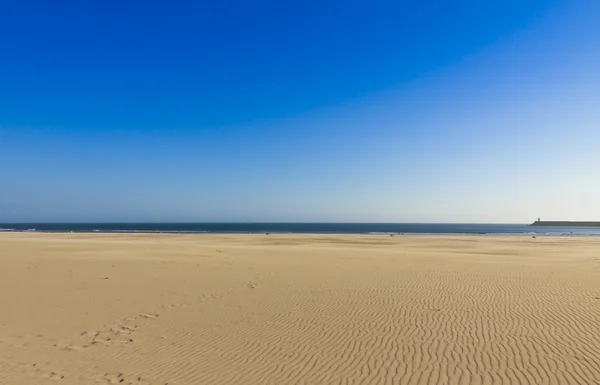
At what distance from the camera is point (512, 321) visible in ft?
36.6

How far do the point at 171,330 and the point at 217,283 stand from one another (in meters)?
7.02

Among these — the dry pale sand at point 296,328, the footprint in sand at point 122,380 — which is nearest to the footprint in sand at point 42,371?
the dry pale sand at point 296,328

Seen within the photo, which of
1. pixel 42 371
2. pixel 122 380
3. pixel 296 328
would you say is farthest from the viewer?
pixel 296 328

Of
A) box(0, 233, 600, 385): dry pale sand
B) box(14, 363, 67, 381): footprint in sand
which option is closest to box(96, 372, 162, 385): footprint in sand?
box(0, 233, 600, 385): dry pale sand

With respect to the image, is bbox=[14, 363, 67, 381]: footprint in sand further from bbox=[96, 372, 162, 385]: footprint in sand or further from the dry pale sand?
bbox=[96, 372, 162, 385]: footprint in sand

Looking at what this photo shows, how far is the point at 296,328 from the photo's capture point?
1047cm

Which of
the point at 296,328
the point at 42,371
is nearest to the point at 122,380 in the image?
the point at 42,371

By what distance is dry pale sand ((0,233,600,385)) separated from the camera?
7.46m

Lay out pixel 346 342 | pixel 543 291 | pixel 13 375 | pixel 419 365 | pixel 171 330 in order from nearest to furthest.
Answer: pixel 13 375, pixel 419 365, pixel 346 342, pixel 171 330, pixel 543 291

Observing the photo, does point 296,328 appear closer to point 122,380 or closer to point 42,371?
point 122,380

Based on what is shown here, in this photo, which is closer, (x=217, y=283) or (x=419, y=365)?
(x=419, y=365)

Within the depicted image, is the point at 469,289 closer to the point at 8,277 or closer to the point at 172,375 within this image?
the point at 172,375

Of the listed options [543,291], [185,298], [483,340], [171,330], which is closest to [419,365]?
[483,340]

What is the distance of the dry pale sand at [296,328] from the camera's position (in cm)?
746
